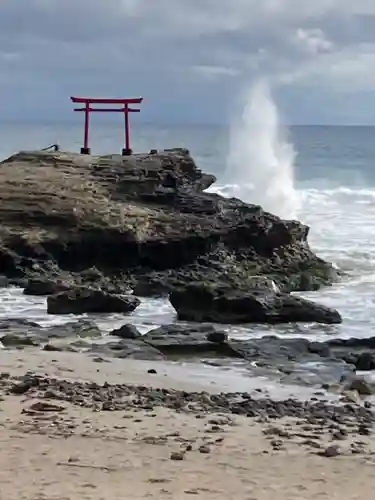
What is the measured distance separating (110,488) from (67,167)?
14.9 m

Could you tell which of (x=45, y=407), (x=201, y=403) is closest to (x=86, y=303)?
(x=201, y=403)

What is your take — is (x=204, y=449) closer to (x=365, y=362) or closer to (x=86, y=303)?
(x=365, y=362)

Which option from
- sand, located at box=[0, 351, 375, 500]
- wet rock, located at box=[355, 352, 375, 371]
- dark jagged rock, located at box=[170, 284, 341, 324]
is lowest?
sand, located at box=[0, 351, 375, 500]

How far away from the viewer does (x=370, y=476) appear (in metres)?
7.21

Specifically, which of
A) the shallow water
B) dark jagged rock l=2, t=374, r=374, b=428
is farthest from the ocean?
dark jagged rock l=2, t=374, r=374, b=428

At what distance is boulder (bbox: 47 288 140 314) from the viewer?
588 inches

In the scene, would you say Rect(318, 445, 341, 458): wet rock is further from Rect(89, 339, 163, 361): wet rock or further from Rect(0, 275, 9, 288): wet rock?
Rect(0, 275, 9, 288): wet rock

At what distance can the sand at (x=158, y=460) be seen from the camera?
6625 millimetres

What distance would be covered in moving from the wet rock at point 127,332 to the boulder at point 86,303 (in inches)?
69.3

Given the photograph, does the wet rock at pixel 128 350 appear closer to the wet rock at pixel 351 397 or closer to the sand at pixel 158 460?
the wet rock at pixel 351 397

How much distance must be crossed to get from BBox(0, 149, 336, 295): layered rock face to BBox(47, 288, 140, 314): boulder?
5.38 ft

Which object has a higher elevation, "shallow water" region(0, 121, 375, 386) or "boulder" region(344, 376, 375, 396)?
"shallow water" region(0, 121, 375, 386)

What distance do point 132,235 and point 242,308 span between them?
15.0ft

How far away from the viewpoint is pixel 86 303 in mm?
15039
